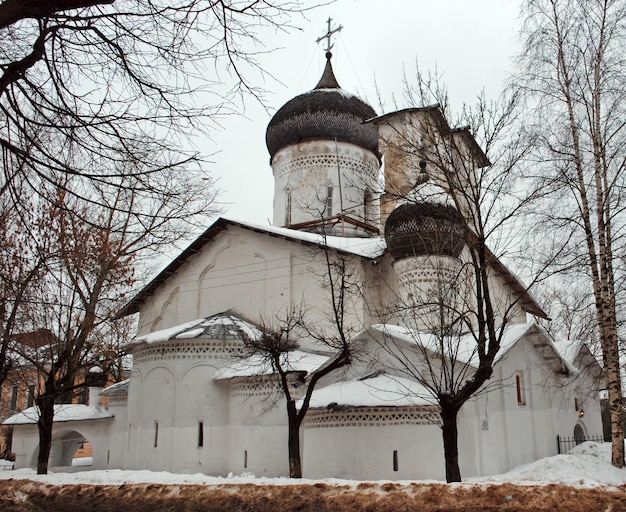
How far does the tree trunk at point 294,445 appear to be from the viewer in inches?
402

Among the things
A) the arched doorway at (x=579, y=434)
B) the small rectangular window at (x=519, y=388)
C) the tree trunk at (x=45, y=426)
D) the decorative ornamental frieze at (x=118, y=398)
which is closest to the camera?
the tree trunk at (x=45, y=426)

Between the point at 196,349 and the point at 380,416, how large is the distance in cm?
502

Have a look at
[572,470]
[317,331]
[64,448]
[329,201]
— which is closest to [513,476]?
[572,470]

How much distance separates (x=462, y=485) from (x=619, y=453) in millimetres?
4800

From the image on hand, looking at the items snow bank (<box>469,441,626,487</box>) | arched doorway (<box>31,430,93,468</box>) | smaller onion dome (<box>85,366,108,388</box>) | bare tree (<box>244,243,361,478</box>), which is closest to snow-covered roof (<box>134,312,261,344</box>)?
bare tree (<box>244,243,361,478</box>)

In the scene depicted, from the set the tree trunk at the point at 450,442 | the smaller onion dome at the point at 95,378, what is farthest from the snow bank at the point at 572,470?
the smaller onion dome at the point at 95,378

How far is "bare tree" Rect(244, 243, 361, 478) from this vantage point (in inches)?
450

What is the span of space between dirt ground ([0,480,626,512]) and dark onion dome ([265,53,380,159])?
13957 mm

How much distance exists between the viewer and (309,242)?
1489 centimetres

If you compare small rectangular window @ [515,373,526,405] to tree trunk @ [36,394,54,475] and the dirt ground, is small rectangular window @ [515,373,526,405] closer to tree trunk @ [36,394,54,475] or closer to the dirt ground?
the dirt ground

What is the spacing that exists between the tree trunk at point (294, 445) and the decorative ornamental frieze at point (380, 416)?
1144mm

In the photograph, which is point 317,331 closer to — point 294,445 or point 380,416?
point 380,416

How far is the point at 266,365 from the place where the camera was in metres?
13.5

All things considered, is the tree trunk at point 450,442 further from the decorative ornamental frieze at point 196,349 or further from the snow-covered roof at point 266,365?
the decorative ornamental frieze at point 196,349
